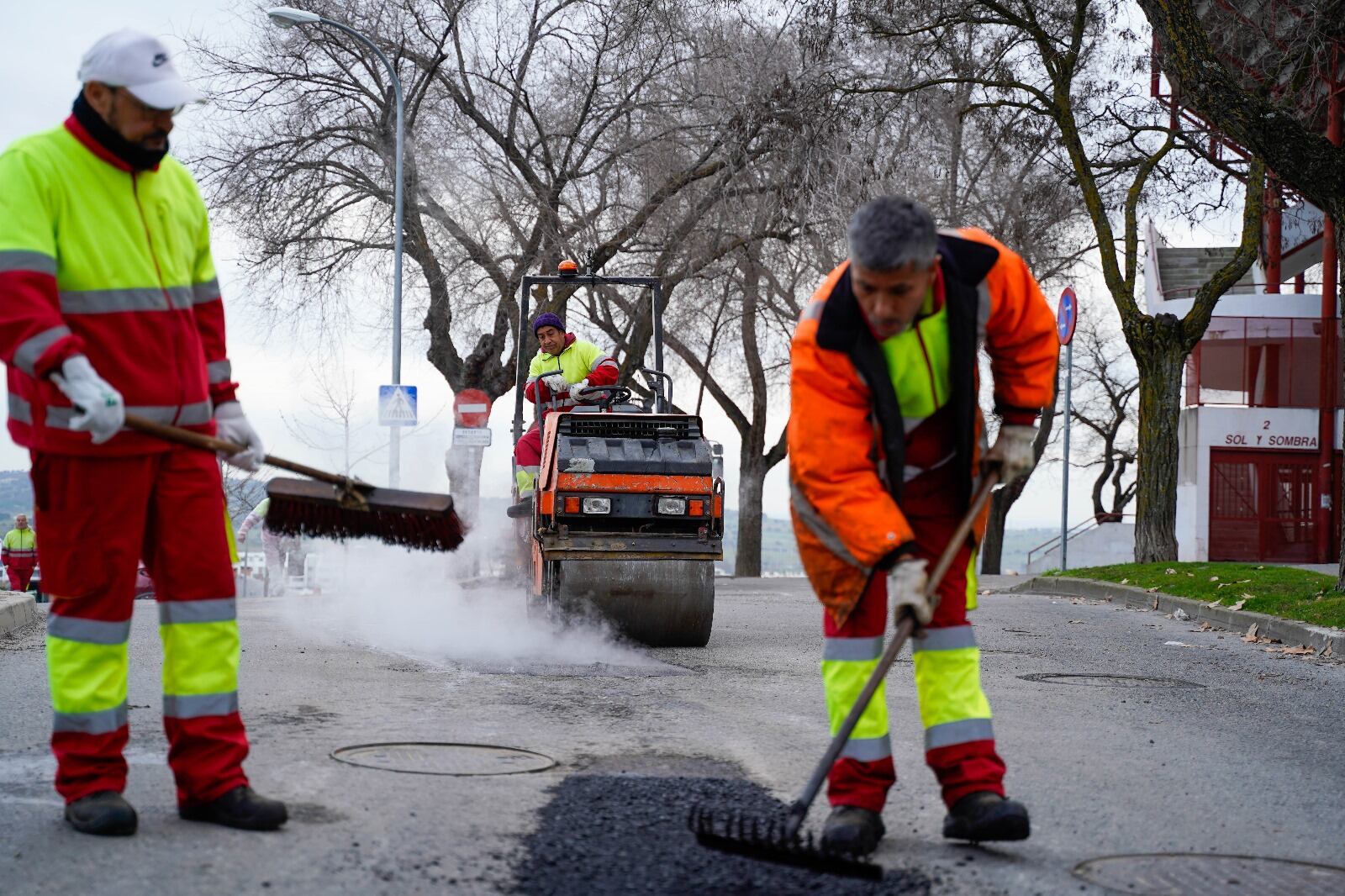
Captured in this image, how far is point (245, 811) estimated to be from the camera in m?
3.97

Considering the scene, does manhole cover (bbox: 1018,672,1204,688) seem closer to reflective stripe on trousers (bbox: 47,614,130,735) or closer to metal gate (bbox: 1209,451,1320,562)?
reflective stripe on trousers (bbox: 47,614,130,735)

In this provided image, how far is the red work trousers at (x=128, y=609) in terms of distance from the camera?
3961mm

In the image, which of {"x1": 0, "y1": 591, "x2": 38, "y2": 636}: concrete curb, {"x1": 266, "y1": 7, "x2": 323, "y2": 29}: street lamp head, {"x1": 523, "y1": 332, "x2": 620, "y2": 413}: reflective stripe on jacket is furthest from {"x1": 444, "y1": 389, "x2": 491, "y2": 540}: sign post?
{"x1": 523, "y1": 332, "x2": 620, "y2": 413}: reflective stripe on jacket

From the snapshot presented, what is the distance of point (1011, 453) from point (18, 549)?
80.7 ft

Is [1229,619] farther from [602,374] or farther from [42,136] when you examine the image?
[42,136]

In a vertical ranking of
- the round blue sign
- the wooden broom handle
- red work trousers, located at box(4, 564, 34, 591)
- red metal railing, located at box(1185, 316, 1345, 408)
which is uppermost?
red metal railing, located at box(1185, 316, 1345, 408)

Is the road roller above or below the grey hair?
below

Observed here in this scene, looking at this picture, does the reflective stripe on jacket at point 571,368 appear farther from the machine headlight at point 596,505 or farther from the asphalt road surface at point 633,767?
the asphalt road surface at point 633,767

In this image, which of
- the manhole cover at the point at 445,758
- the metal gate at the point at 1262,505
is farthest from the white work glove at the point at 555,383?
the metal gate at the point at 1262,505

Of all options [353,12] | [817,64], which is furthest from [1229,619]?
[353,12]

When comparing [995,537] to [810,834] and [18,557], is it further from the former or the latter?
[810,834]

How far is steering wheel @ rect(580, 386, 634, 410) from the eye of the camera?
1029cm

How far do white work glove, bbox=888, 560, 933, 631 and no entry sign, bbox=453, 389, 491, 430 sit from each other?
723 inches

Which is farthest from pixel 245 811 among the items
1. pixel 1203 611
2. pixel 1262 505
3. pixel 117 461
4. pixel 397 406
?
pixel 1262 505
